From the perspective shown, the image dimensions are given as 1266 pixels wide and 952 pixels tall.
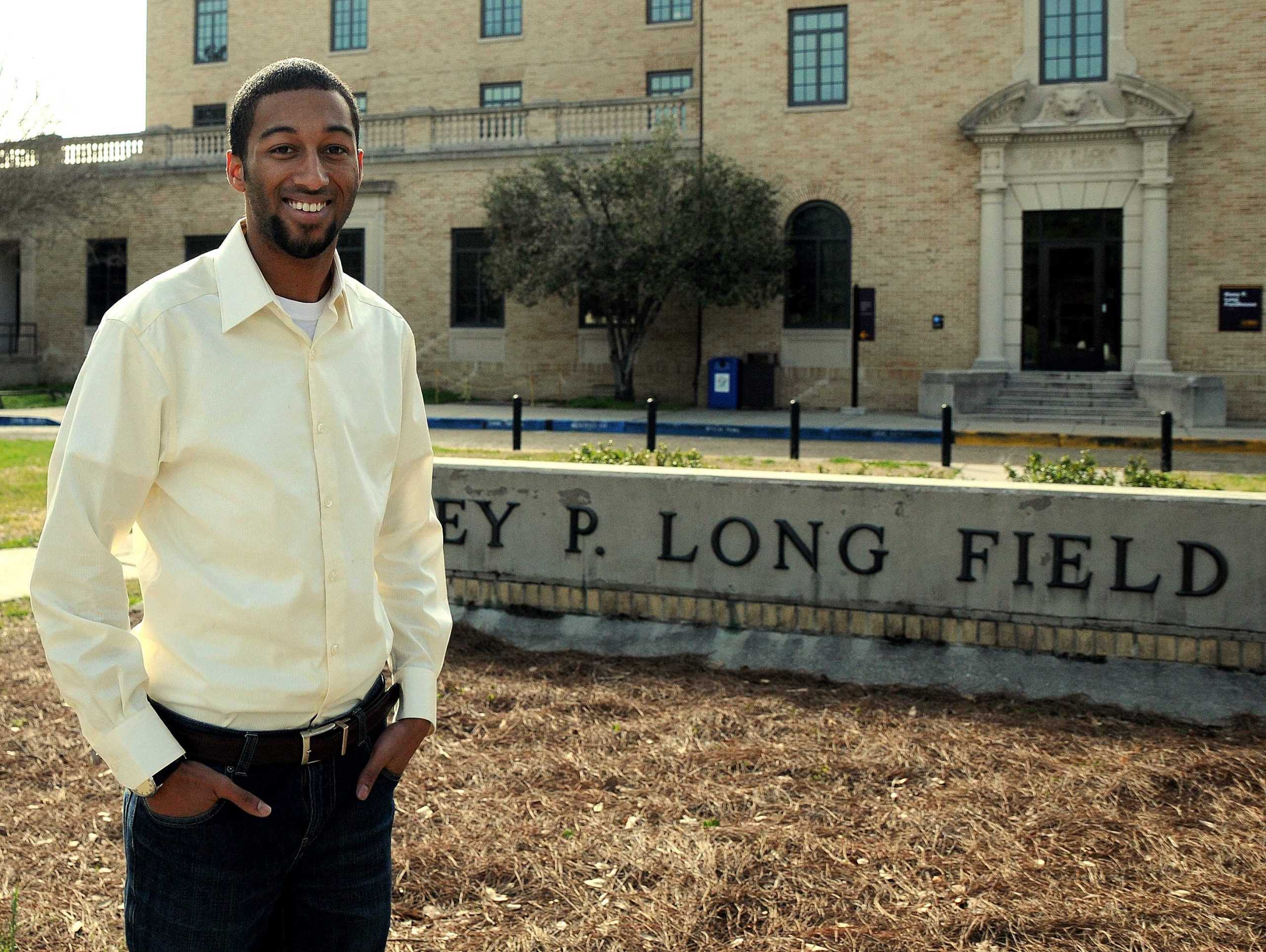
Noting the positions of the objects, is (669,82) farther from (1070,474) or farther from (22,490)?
(1070,474)

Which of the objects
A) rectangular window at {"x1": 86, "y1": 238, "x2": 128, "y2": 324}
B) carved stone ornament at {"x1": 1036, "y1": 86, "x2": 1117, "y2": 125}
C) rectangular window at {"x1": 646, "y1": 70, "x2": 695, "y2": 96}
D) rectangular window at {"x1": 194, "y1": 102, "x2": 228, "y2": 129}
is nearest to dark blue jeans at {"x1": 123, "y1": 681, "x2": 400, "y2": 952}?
carved stone ornament at {"x1": 1036, "y1": 86, "x2": 1117, "y2": 125}

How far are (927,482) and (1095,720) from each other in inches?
65.3

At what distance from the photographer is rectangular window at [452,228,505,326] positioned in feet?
103

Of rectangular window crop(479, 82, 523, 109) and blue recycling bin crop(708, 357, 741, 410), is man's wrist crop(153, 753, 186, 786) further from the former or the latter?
rectangular window crop(479, 82, 523, 109)

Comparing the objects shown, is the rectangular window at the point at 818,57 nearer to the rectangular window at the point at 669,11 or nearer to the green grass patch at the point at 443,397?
the rectangular window at the point at 669,11

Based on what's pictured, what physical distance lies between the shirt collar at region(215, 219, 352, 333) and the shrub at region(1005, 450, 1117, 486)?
591 centimetres

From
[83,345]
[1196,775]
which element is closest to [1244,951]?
[1196,775]

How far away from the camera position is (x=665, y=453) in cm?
893

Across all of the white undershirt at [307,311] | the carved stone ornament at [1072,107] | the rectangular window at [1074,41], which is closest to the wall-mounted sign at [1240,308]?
the carved stone ornament at [1072,107]

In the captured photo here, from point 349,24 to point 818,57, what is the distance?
1541 centimetres

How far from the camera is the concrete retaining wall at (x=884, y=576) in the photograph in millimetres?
6422

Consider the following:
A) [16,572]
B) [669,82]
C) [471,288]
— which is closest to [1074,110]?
[669,82]

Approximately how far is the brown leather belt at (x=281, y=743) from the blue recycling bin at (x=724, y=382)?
25.3 meters

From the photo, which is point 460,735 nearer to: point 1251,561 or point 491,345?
point 1251,561
